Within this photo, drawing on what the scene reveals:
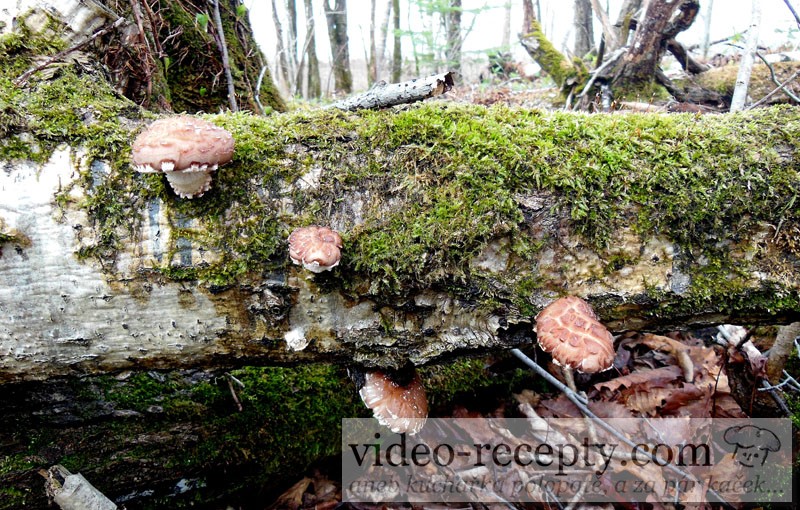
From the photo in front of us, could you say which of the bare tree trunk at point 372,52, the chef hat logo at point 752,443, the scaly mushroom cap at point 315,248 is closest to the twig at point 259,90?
the scaly mushroom cap at point 315,248

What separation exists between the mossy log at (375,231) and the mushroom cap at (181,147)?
0.59 ft

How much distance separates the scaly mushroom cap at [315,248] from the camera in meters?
1.90

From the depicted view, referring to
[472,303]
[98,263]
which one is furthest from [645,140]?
[98,263]

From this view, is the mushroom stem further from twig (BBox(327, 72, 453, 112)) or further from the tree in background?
the tree in background

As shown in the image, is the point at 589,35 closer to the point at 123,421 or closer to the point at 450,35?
the point at 450,35

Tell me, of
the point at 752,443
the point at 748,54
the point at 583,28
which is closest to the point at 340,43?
the point at 583,28

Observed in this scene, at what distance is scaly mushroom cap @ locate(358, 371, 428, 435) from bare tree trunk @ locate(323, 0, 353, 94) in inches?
533

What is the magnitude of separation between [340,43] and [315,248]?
1485cm

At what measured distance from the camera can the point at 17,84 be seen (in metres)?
2.23

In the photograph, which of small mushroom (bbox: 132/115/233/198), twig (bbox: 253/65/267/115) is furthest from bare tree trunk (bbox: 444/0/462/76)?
small mushroom (bbox: 132/115/233/198)

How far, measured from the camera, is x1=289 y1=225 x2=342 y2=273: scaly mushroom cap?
1.90 metres

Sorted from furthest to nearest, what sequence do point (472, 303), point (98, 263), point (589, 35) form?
point (589, 35) < point (472, 303) < point (98, 263)

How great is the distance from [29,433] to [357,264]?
2661mm

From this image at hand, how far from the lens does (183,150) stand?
1.86 metres
